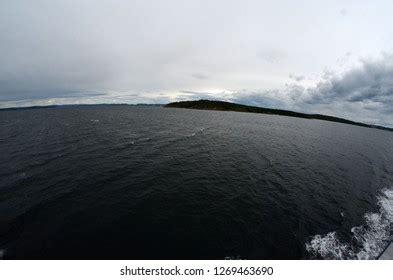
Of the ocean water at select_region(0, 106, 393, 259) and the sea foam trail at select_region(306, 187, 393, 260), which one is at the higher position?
the ocean water at select_region(0, 106, 393, 259)

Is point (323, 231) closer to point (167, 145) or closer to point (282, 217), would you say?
point (282, 217)

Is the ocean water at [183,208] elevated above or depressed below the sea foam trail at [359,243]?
above

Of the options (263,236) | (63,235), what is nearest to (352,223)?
(263,236)

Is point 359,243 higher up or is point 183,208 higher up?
point 183,208

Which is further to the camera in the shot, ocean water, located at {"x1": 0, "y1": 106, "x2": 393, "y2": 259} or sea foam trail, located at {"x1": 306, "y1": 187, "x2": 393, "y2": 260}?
sea foam trail, located at {"x1": 306, "y1": 187, "x2": 393, "y2": 260}

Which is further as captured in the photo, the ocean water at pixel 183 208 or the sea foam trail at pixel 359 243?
the sea foam trail at pixel 359 243

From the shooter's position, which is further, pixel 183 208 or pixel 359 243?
pixel 183 208
